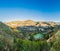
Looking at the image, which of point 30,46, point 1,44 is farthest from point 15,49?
point 30,46

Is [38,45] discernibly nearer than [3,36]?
No

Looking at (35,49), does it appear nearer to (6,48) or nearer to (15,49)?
(15,49)

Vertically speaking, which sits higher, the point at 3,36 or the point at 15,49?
the point at 3,36

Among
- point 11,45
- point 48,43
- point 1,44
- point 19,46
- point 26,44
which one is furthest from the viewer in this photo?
point 48,43

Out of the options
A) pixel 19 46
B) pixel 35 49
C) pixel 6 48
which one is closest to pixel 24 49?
pixel 19 46

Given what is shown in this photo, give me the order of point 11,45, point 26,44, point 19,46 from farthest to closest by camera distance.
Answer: point 26,44, point 19,46, point 11,45

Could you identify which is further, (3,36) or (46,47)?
(46,47)

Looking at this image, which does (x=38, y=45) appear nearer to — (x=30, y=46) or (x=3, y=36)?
(x=30, y=46)

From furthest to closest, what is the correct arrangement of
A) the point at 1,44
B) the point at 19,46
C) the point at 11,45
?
the point at 19,46
the point at 11,45
the point at 1,44

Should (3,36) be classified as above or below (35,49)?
above
